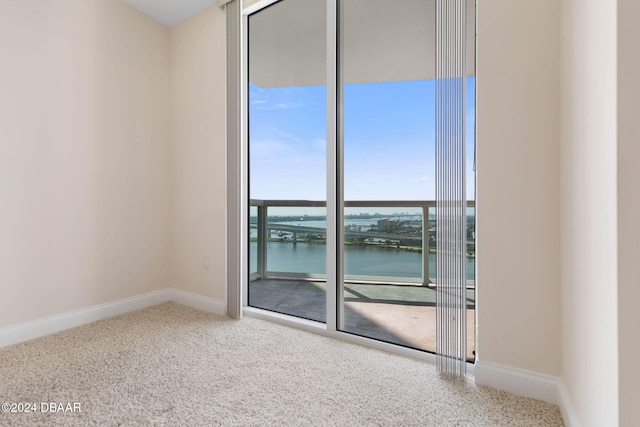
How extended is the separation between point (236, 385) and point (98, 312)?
1.61 m

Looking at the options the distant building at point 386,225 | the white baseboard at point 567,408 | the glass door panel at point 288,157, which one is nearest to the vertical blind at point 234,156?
the glass door panel at point 288,157

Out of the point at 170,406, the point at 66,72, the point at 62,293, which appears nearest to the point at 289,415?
the point at 170,406

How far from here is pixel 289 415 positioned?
1332 mm

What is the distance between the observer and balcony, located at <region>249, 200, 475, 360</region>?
192cm

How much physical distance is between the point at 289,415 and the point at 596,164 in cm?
149

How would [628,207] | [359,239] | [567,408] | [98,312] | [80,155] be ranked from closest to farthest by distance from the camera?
[628,207], [567,408], [359,239], [80,155], [98,312]

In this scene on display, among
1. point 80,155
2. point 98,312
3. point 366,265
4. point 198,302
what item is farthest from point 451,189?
point 98,312

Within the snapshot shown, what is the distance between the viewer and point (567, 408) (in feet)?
4.18

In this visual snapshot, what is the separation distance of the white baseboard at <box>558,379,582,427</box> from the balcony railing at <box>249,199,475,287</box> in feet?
1.86

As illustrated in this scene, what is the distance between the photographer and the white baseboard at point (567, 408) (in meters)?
1.20

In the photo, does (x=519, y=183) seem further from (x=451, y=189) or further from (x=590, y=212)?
(x=590, y=212)

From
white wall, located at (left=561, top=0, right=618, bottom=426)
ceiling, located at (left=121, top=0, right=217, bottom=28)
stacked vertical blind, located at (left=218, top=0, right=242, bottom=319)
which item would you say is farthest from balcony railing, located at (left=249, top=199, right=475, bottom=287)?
ceiling, located at (left=121, top=0, right=217, bottom=28)

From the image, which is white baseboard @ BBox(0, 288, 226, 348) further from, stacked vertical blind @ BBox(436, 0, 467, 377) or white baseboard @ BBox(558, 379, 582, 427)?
white baseboard @ BBox(558, 379, 582, 427)

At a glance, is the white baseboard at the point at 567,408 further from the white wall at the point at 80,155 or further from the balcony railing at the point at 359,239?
the white wall at the point at 80,155
